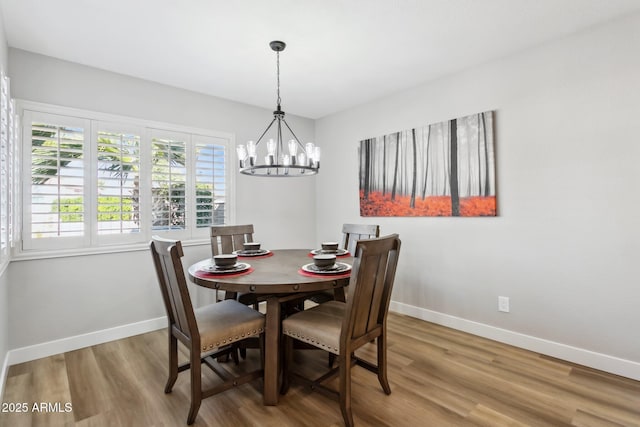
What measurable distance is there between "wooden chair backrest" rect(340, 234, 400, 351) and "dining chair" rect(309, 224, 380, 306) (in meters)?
0.81

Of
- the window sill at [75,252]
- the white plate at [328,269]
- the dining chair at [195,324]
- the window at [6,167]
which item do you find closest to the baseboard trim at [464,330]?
the window sill at [75,252]

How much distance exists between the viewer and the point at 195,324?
1.75 meters

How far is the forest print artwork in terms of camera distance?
9.38 ft

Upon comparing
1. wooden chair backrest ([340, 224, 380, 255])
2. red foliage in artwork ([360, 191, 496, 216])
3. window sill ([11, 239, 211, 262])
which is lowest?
window sill ([11, 239, 211, 262])

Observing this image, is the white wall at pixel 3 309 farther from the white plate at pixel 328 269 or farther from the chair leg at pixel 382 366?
the chair leg at pixel 382 366

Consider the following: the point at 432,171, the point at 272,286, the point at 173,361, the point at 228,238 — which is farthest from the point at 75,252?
the point at 432,171

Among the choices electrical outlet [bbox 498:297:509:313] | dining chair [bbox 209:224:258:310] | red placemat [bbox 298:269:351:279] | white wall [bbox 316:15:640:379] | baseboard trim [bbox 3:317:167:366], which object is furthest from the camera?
dining chair [bbox 209:224:258:310]

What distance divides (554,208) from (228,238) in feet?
9.27

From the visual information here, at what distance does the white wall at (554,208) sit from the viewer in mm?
2209

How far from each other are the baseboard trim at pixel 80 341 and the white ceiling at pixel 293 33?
93.2 inches

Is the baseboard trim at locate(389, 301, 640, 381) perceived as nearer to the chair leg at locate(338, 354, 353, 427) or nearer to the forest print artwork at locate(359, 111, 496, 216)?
the forest print artwork at locate(359, 111, 496, 216)

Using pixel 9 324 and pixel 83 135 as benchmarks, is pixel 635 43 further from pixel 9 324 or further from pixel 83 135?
pixel 9 324

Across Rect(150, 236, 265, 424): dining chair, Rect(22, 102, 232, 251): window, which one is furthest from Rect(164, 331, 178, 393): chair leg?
Rect(22, 102, 232, 251): window

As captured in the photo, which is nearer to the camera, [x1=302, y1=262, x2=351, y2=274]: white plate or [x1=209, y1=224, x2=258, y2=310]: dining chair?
[x1=302, y1=262, x2=351, y2=274]: white plate
